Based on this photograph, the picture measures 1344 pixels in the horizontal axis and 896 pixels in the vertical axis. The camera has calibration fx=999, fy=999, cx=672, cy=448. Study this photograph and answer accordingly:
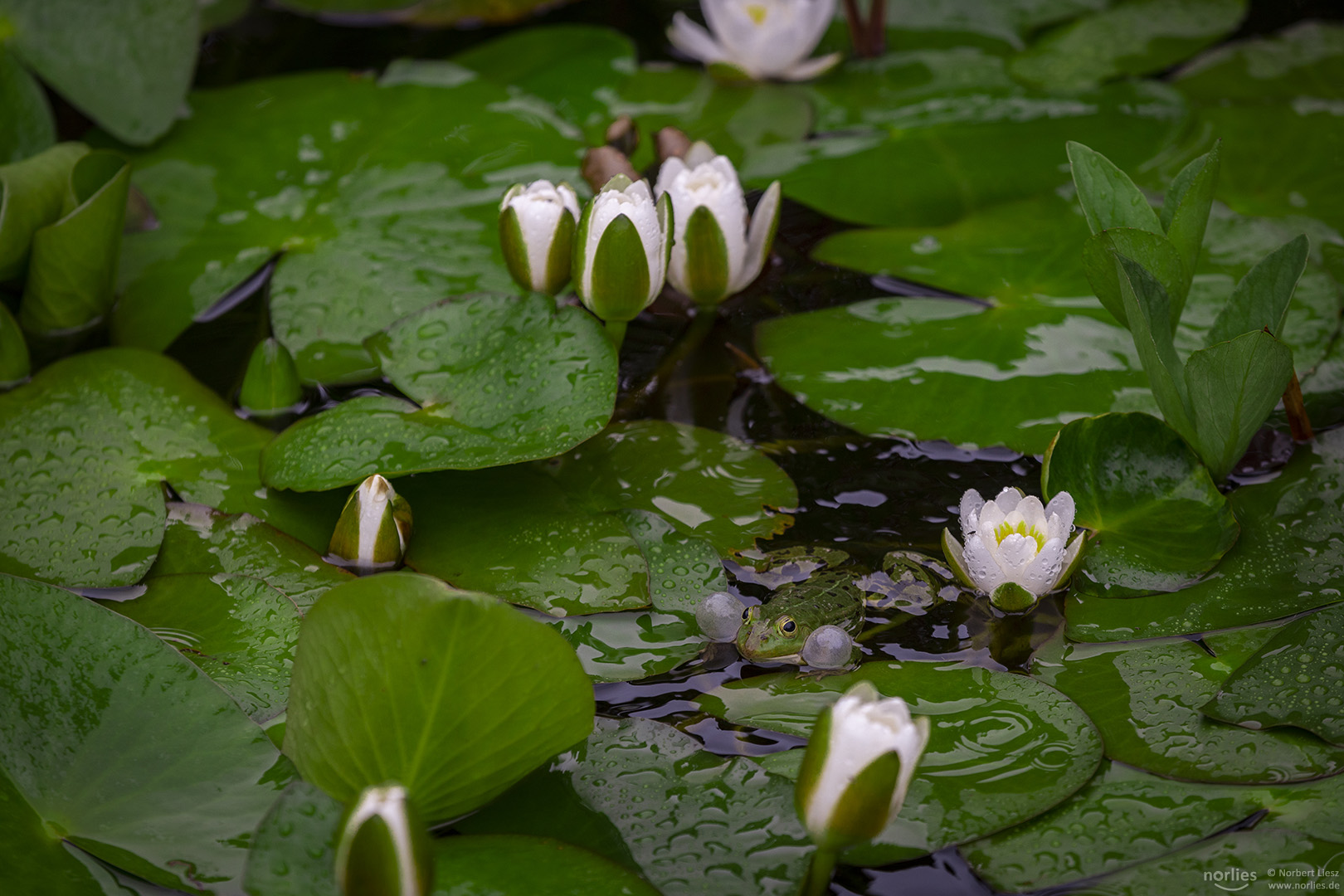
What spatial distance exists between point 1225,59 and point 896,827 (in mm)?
1942

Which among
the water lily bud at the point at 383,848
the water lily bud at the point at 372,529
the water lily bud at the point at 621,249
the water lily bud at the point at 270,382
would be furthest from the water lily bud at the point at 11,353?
the water lily bud at the point at 383,848

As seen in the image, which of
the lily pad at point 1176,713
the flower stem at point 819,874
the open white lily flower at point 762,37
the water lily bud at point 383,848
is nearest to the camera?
the water lily bud at point 383,848

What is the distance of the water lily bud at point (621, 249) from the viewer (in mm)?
1294

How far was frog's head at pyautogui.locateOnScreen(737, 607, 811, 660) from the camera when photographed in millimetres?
1161

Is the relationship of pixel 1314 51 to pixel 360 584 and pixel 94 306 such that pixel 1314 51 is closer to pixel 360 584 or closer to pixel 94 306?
pixel 360 584

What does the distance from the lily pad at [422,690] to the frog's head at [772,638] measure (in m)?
0.24

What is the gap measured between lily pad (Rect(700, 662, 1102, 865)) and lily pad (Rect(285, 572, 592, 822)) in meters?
0.25

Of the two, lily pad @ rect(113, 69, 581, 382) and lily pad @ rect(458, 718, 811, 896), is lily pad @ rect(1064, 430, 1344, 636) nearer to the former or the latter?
lily pad @ rect(458, 718, 811, 896)

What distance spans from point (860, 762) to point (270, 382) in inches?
41.2

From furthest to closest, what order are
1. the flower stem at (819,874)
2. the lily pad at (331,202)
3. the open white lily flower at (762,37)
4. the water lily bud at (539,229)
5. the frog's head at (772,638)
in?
1. the open white lily flower at (762,37)
2. the lily pad at (331,202)
3. the water lily bud at (539,229)
4. the frog's head at (772,638)
5. the flower stem at (819,874)

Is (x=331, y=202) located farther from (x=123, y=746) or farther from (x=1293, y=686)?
(x=1293, y=686)

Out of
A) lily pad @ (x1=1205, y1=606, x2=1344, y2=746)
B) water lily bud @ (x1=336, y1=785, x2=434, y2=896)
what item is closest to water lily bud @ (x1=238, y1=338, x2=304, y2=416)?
water lily bud @ (x1=336, y1=785, x2=434, y2=896)

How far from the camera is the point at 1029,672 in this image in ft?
3.83

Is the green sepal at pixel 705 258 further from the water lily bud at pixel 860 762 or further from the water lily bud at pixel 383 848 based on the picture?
the water lily bud at pixel 383 848
